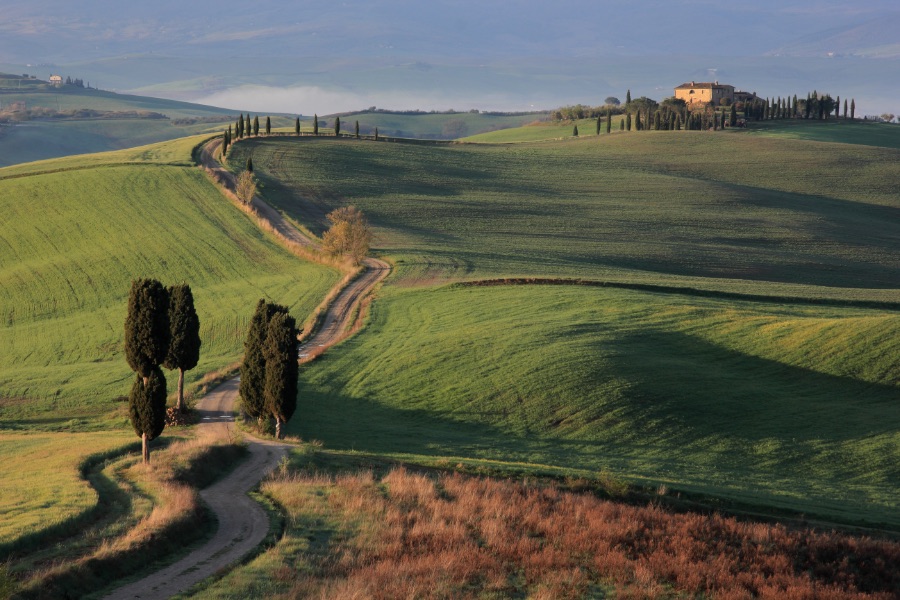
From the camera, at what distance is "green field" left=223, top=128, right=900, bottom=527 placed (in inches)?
1527

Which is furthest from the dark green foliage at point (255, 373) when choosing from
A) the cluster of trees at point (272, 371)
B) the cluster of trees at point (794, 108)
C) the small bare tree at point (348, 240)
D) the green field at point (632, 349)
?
the cluster of trees at point (794, 108)

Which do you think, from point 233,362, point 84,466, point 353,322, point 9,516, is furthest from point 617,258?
point 9,516

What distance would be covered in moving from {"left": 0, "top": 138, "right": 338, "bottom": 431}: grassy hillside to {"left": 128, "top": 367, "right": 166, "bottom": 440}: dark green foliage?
10.5m

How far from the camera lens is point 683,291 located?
6606 cm

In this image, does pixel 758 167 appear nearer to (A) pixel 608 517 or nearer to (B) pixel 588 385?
(B) pixel 588 385

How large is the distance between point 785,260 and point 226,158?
214ft

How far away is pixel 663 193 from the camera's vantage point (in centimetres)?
12125

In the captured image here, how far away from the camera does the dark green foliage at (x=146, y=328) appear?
35312mm

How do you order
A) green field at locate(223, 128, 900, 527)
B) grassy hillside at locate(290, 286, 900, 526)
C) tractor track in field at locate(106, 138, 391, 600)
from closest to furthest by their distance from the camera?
tractor track in field at locate(106, 138, 391, 600)
grassy hillside at locate(290, 286, 900, 526)
green field at locate(223, 128, 900, 527)

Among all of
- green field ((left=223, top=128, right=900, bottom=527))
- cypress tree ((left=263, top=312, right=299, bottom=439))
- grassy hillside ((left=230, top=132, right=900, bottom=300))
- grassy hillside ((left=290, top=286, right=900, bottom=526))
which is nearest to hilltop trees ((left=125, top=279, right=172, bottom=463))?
cypress tree ((left=263, top=312, right=299, bottom=439))

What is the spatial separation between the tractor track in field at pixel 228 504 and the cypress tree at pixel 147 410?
3.02m

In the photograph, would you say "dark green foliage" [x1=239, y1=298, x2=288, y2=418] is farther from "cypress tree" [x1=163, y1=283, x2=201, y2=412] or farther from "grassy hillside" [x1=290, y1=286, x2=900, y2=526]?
"cypress tree" [x1=163, y1=283, x2=201, y2=412]

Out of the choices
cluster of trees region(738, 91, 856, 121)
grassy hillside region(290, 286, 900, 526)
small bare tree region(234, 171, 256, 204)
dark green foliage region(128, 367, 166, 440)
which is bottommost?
grassy hillside region(290, 286, 900, 526)

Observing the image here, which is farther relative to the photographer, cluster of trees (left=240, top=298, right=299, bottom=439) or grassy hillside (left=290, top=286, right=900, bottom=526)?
cluster of trees (left=240, top=298, right=299, bottom=439)
